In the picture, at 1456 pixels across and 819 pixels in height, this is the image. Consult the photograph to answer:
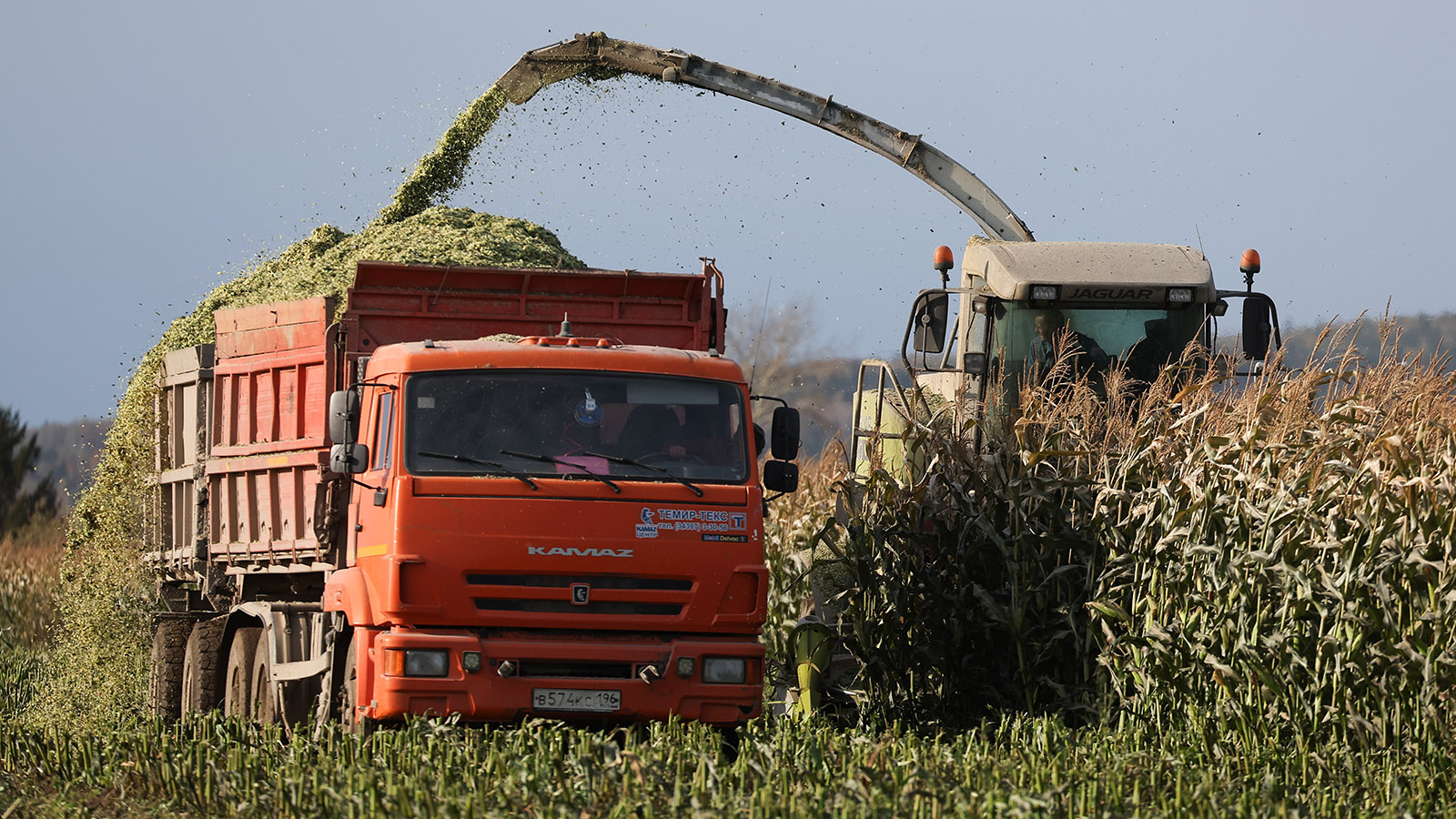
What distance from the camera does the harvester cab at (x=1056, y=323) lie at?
14.2 m

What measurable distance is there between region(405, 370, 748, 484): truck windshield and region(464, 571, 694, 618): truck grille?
58 centimetres

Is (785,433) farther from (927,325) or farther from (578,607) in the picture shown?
(927,325)

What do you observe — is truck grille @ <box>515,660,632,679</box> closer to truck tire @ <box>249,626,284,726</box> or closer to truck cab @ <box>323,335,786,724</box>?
truck cab @ <box>323,335,786,724</box>

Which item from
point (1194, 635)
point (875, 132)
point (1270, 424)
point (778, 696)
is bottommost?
point (778, 696)

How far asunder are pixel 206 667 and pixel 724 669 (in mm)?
5437

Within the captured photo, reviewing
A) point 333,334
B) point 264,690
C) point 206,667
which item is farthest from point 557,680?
point 206,667

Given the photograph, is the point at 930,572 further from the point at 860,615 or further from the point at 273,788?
the point at 273,788

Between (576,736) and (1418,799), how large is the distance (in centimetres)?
417

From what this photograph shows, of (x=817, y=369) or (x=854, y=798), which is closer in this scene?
(x=854, y=798)

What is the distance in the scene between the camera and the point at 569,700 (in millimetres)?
9734

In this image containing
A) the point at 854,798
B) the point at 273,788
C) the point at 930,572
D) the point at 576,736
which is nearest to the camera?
the point at 854,798

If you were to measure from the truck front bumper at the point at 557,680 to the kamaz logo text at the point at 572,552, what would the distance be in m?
0.47

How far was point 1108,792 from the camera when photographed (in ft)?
25.3

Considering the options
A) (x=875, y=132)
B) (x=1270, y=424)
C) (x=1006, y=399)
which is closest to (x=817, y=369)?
(x=875, y=132)
